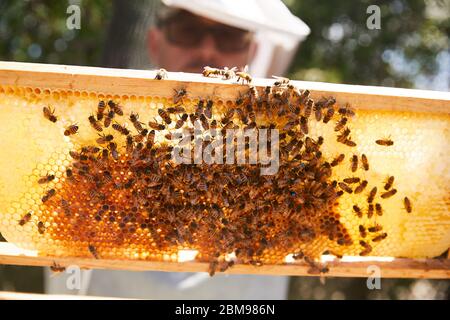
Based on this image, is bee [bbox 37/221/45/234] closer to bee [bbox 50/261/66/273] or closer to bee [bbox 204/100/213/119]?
bee [bbox 50/261/66/273]

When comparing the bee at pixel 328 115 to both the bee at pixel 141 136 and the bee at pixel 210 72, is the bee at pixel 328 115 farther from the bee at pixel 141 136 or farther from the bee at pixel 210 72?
the bee at pixel 141 136

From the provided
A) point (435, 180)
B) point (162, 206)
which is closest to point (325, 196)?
point (435, 180)

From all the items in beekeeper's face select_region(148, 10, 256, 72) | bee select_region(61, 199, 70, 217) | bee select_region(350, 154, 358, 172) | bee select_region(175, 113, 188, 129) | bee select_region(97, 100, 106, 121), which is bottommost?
bee select_region(61, 199, 70, 217)

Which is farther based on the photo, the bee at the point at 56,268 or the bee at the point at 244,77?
the bee at the point at 56,268

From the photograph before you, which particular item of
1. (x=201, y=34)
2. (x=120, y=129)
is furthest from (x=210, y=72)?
(x=201, y=34)

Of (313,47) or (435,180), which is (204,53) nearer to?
(435,180)

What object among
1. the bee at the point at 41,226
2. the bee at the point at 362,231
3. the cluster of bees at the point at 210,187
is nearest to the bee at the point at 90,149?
the cluster of bees at the point at 210,187

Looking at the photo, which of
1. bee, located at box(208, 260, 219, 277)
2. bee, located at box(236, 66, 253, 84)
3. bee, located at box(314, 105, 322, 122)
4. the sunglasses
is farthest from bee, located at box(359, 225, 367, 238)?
the sunglasses
